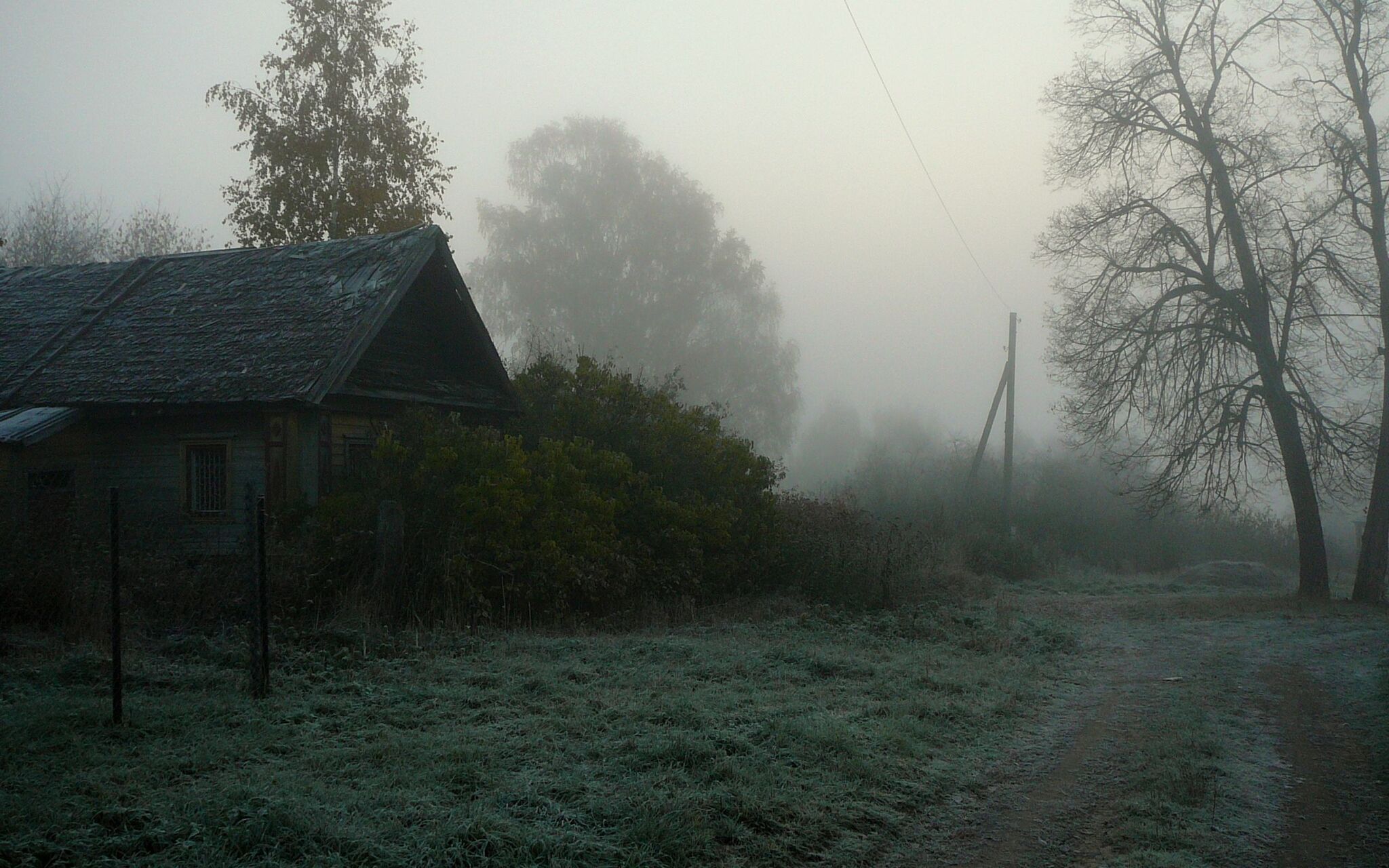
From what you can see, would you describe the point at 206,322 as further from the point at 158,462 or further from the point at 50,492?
the point at 50,492

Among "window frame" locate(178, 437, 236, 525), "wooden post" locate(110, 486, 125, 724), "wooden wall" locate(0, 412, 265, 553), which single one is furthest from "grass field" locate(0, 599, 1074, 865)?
"window frame" locate(178, 437, 236, 525)

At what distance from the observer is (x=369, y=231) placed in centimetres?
2830

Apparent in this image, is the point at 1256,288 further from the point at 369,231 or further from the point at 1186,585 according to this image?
the point at 369,231

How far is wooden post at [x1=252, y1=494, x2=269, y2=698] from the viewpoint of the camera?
7.71 m

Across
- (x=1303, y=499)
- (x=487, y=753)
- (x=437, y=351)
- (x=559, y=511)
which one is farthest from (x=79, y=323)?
(x=1303, y=499)

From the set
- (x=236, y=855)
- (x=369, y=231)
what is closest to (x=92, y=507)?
(x=236, y=855)

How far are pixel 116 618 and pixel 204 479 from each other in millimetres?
9728

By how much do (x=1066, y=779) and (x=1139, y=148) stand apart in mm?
18808

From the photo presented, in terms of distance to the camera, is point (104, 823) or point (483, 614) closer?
point (104, 823)

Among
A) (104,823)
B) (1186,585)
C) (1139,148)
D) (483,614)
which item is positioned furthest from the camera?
(1186,585)

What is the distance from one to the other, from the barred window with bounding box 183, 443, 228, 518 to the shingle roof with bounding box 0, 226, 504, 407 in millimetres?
1320

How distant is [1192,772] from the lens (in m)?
6.90

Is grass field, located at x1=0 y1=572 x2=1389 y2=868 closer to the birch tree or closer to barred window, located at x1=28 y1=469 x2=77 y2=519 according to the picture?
barred window, located at x1=28 y1=469 x2=77 y2=519

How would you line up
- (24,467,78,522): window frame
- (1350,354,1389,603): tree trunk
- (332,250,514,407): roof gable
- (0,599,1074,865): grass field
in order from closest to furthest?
(0,599,1074,865): grass field
(24,467,78,522): window frame
(332,250,514,407): roof gable
(1350,354,1389,603): tree trunk
